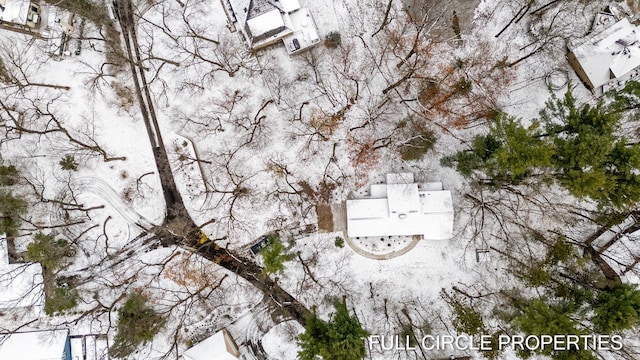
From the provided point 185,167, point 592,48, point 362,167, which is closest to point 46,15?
point 185,167

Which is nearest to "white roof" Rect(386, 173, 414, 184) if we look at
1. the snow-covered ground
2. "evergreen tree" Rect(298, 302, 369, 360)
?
the snow-covered ground

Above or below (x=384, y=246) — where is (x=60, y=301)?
below

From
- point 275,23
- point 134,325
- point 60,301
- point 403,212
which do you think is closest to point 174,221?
point 134,325

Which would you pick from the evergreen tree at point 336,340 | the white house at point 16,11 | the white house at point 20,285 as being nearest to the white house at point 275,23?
the white house at point 16,11

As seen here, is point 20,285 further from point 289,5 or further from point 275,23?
point 289,5

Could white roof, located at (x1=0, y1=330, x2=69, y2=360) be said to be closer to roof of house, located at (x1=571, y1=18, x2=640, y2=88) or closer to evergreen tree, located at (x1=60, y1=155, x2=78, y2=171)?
evergreen tree, located at (x1=60, y1=155, x2=78, y2=171)
